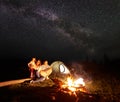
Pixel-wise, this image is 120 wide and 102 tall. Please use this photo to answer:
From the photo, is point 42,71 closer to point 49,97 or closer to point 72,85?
point 72,85

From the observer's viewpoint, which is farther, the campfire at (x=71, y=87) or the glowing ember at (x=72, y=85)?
the glowing ember at (x=72, y=85)

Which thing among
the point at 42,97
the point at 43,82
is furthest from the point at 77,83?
the point at 42,97

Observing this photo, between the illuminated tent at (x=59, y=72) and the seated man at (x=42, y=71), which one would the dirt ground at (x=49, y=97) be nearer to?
the seated man at (x=42, y=71)

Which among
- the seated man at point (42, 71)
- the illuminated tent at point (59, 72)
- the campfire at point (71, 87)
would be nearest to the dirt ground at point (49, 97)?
the campfire at point (71, 87)

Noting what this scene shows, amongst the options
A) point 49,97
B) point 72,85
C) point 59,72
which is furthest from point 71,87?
point 59,72

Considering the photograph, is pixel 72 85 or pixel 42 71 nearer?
pixel 72 85

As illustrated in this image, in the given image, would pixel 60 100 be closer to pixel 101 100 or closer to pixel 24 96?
pixel 24 96

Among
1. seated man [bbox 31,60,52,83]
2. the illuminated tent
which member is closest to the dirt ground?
seated man [bbox 31,60,52,83]

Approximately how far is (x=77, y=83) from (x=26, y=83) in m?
3.91

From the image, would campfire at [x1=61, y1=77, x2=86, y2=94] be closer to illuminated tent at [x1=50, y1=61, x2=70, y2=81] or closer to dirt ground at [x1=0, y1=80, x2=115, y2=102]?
dirt ground at [x1=0, y1=80, x2=115, y2=102]

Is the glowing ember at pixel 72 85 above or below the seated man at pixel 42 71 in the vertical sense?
below

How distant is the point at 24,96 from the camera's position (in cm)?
1370

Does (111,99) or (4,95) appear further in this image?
(111,99)

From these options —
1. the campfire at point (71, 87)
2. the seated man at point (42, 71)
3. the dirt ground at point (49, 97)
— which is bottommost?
the dirt ground at point (49, 97)
